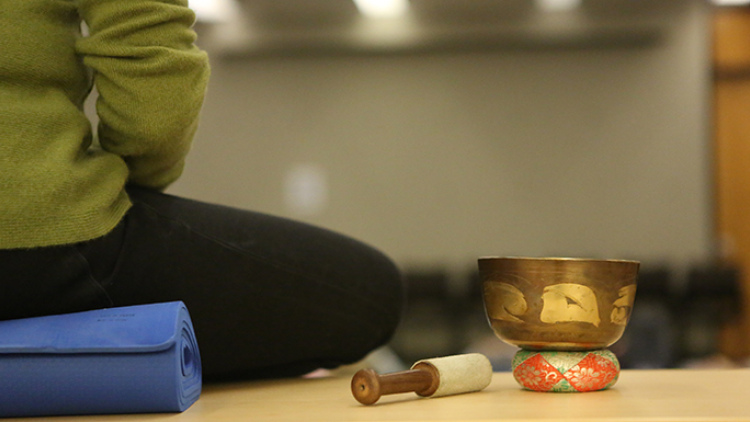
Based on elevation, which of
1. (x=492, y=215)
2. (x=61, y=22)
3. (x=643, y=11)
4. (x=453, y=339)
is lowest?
(x=453, y=339)

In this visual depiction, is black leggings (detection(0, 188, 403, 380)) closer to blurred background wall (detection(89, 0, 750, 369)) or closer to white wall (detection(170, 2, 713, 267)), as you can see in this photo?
blurred background wall (detection(89, 0, 750, 369))

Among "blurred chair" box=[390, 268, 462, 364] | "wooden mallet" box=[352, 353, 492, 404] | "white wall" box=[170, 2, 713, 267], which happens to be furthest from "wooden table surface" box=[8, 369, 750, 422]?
"white wall" box=[170, 2, 713, 267]

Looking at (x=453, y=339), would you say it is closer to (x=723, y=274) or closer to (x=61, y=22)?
(x=723, y=274)

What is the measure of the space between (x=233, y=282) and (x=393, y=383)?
0.84ft

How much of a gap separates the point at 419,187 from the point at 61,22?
15.0 feet

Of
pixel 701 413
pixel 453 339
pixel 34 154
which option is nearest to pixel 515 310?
pixel 701 413

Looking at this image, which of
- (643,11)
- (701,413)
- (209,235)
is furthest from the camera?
(643,11)

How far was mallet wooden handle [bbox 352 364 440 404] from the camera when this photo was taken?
65cm

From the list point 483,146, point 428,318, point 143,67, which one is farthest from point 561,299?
point 483,146

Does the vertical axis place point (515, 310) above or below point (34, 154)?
below

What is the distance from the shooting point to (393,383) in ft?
2.17

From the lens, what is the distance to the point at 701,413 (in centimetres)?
57

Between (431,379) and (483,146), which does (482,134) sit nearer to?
(483,146)

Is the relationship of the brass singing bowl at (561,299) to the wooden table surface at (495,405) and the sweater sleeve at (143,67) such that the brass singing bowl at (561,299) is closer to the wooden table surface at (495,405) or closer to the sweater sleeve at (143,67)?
the wooden table surface at (495,405)
